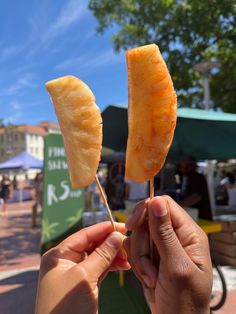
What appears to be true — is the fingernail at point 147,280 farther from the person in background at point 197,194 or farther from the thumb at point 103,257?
the person in background at point 197,194

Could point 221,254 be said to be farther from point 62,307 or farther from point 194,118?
point 62,307

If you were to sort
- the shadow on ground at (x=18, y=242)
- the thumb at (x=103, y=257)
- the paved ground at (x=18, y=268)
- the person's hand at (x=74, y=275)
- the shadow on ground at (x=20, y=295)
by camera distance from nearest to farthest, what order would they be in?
the person's hand at (x=74, y=275), the thumb at (x=103, y=257), the shadow on ground at (x=20, y=295), the paved ground at (x=18, y=268), the shadow on ground at (x=18, y=242)

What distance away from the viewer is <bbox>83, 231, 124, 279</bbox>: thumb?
1358 millimetres

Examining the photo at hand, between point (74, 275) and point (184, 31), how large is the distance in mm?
10701

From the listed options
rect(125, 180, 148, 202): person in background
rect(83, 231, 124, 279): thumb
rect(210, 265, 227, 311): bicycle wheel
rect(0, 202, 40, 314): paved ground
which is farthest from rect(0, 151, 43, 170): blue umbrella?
rect(83, 231, 124, 279): thumb

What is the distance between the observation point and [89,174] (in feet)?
4.64

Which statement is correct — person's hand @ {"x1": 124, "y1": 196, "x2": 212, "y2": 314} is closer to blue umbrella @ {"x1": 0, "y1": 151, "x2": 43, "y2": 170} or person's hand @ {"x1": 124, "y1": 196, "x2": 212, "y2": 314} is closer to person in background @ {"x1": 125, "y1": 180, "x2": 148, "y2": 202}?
person in background @ {"x1": 125, "y1": 180, "x2": 148, "y2": 202}

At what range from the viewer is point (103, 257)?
1410 mm

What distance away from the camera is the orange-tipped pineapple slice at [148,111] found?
4.18 ft

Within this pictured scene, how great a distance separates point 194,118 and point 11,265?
5613 millimetres

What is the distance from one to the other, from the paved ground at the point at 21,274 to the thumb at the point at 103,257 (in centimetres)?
403

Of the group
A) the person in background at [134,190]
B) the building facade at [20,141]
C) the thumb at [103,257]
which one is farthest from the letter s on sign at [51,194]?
the building facade at [20,141]

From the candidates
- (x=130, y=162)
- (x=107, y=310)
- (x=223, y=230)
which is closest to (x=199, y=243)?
(x=130, y=162)

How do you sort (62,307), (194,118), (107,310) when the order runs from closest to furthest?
(62,307)
(194,118)
(107,310)
